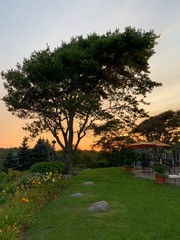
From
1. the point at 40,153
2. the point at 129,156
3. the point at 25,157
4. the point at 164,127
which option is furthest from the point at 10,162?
the point at 164,127

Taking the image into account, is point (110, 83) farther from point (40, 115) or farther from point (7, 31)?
point (7, 31)

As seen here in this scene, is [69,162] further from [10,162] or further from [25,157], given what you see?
[10,162]

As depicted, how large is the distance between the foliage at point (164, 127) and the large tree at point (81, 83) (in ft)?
46.2

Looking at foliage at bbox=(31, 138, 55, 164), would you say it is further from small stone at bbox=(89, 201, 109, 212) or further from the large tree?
small stone at bbox=(89, 201, 109, 212)

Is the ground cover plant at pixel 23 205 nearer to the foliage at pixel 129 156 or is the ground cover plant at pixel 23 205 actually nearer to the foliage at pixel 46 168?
the foliage at pixel 46 168

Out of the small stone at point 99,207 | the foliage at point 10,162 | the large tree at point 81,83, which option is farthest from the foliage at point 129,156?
the small stone at point 99,207

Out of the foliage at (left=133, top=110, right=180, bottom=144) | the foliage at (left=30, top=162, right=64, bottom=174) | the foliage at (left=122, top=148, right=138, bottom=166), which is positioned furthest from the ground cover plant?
the foliage at (left=133, top=110, right=180, bottom=144)

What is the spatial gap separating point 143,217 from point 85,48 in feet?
52.3

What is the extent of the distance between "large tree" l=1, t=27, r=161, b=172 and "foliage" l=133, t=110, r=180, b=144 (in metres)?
14.1

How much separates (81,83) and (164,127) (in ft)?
60.7

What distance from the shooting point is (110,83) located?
23.9 meters

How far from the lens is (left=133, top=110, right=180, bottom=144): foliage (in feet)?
123

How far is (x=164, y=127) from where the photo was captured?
123 feet

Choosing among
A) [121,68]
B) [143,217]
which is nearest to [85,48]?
[121,68]
